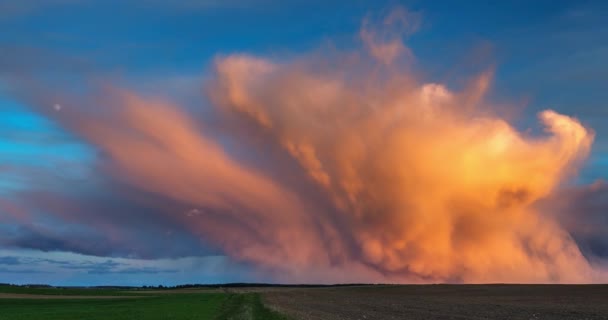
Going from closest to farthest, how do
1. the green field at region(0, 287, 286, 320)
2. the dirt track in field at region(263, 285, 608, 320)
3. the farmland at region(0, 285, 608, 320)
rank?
the dirt track in field at region(263, 285, 608, 320) → the farmland at region(0, 285, 608, 320) → the green field at region(0, 287, 286, 320)

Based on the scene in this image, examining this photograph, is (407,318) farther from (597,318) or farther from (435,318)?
(597,318)

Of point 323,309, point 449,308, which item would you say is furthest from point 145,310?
point 449,308

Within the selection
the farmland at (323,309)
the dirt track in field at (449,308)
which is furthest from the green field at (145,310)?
the dirt track in field at (449,308)

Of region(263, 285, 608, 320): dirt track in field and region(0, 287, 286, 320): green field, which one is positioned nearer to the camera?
region(263, 285, 608, 320): dirt track in field

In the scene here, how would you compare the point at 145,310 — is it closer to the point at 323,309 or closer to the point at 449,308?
the point at 323,309

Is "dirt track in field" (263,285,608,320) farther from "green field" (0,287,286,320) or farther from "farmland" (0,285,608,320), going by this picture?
"green field" (0,287,286,320)

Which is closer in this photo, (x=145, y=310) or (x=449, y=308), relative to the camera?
(x=449, y=308)

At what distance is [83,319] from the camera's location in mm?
62750

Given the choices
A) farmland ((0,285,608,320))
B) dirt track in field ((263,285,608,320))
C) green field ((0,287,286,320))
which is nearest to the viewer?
dirt track in field ((263,285,608,320))

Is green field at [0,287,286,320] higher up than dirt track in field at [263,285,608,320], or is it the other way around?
dirt track in field at [263,285,608,320]

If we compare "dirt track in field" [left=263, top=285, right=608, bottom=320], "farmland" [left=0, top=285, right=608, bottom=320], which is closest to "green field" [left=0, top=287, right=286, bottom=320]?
"farmland" [left=0, top=285, right=608, bottom=320]

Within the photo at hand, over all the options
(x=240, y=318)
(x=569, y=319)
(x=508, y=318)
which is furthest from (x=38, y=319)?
(x=569, y=319)

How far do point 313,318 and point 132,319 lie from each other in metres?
20.2

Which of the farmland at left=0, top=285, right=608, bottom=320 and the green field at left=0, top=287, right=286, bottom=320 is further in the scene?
the green field at left=0, top=287, right=286, bottom=320
